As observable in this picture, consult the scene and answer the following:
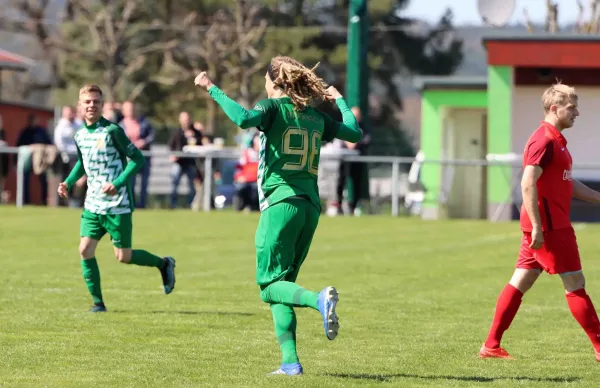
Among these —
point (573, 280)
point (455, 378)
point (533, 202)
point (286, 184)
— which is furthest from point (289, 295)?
point (573, 280)

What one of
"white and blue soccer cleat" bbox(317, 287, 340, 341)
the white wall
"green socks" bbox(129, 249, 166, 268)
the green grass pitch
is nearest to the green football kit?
"green socks" bbox(129, 249, 166, 268)

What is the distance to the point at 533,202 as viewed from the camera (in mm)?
8234

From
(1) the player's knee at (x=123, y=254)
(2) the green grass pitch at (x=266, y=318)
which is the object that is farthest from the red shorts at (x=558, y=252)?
(1) the player's knee at (x=123, y=254)

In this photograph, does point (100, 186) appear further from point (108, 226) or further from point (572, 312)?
point (572, 312)

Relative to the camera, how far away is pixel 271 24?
6462cm

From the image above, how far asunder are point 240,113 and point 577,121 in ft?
69.1

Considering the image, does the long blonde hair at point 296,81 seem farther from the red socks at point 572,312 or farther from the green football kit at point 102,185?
the green football kit at point 102,185

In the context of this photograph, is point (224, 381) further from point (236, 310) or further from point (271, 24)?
point (271, 24)

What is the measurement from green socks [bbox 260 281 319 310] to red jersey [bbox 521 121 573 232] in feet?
5.65

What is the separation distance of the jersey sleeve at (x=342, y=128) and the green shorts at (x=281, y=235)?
1.70ft

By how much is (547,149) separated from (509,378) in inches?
57.5

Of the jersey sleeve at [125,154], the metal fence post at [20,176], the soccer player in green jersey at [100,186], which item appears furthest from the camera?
the metal fence post at [20,176]

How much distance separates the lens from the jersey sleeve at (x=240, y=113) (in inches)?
290

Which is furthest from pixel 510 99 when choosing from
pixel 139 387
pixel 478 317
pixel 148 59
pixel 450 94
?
pixel 148 59
